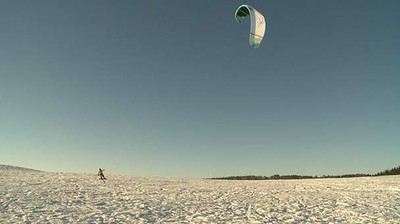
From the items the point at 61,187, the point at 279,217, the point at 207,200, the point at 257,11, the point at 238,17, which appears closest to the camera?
the point at 279,217

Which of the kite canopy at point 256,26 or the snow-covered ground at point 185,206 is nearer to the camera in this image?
the snow-covered ground at point 185,206

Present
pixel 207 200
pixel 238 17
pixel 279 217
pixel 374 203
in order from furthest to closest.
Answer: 1. pixel 238 17
2. pixel 207 200
3. pixel 374 203
4. pixel 279 217

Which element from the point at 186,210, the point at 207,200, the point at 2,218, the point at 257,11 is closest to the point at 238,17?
the point at 257,11

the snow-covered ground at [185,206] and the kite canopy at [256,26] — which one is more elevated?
the kite canopy at [256,26]

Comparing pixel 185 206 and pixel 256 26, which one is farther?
pixel 256 26

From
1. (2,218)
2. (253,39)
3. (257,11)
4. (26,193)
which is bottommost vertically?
(2,218)

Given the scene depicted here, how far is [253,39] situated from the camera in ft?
62.4

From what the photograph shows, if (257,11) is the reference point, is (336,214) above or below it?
below

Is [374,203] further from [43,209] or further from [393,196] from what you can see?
[43,209]

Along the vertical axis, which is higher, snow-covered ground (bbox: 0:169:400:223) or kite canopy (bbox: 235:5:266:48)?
kite canopy (bbox: 235:5:266:48)

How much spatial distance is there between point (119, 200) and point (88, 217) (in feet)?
12.6

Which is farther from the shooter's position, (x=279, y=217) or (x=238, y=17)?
(x=238, y=17)

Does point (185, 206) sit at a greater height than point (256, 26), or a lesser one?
lesser

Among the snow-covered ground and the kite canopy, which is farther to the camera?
the kite canopy
